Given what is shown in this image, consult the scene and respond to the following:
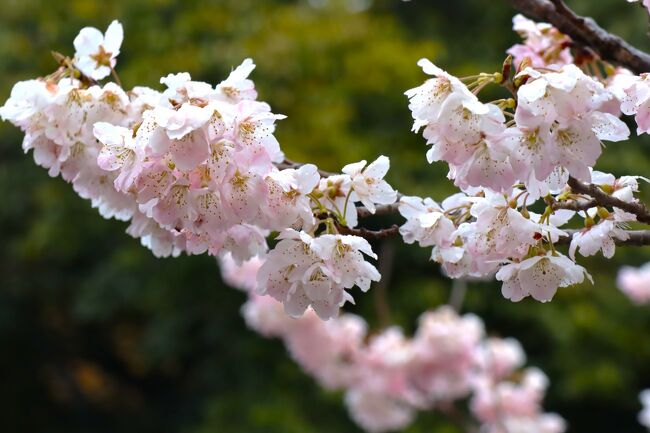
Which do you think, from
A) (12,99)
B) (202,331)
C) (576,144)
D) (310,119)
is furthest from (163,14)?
(576,144)

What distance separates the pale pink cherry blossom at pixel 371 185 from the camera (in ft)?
3.11

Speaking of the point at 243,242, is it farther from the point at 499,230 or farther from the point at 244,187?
the point at 499,230

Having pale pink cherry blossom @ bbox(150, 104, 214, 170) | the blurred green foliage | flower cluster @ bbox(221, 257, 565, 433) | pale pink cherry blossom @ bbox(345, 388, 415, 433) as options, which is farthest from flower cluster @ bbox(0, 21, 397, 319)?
the blurred green foliage

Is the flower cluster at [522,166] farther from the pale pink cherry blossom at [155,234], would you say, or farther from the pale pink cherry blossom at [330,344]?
the pale pink cherry blossom at [330,344]

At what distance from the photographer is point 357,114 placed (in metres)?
5.88

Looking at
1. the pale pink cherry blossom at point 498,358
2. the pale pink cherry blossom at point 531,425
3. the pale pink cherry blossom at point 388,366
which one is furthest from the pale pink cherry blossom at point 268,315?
the pale pink cherry blossom at point 531,425

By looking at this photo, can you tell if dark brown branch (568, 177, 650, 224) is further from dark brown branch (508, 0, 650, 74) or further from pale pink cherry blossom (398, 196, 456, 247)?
dark brown branch (508, 0, 650, 74)

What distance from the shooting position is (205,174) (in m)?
0.80

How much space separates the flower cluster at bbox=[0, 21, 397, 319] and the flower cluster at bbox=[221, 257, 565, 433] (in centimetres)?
209

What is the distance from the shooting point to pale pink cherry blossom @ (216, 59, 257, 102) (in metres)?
0.89

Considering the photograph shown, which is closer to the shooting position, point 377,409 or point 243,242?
point 243,242

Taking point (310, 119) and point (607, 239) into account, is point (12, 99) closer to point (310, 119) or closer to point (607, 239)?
point (607, 239)

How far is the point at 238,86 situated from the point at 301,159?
166 inches

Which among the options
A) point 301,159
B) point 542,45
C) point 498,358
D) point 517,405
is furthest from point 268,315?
point 542,45
